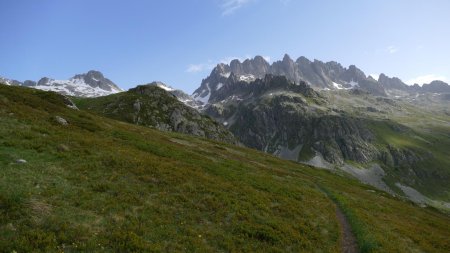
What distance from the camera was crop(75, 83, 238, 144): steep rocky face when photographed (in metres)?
123

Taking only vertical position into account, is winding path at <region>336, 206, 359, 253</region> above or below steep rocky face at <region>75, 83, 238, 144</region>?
below

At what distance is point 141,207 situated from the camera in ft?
70.2

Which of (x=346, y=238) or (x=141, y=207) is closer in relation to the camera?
(x=141, y=207)

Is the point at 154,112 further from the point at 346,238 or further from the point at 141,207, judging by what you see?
the point at 141,207

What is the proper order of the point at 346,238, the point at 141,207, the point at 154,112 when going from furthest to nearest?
the point at 154,112 → the point at 346,238 → the point at 141,207

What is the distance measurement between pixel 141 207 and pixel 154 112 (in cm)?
11577

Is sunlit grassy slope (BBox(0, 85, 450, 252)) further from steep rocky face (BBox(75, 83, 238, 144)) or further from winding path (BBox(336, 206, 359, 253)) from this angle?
steep rocky face (BBox(75, 83, 238, 144))

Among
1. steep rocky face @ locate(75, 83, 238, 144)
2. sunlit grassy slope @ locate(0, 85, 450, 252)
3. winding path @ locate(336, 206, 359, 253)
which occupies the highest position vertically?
steep rocky face @ locate(75, 83, 238, 144)

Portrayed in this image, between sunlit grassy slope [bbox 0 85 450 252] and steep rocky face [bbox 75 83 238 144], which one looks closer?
sunlit grassy slope [bbox 0 85 450 252]

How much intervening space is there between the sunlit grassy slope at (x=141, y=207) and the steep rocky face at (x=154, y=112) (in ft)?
280

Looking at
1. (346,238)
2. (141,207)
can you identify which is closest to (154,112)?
(346,238)

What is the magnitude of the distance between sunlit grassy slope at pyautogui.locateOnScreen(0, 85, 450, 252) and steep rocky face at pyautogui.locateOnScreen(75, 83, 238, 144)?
85388 millimetres

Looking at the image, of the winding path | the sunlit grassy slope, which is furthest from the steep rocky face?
the winding path

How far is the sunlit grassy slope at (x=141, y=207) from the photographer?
1667cm
